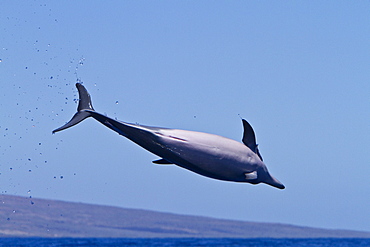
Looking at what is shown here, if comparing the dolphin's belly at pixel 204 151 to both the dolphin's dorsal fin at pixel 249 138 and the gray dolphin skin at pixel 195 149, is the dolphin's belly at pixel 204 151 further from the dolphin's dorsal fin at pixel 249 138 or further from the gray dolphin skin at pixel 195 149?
→ the dolphin's dorsal fin at pixel 249 138

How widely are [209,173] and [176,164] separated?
0.45 meters

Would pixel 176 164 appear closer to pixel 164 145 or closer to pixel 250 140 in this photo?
pixel 164 145

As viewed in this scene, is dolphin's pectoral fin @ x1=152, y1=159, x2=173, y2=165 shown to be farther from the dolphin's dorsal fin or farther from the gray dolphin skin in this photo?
the dolphin's dorsal fin

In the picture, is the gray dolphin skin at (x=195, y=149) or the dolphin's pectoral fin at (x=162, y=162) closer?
the gray dolphin skin at (x=195, y=149)

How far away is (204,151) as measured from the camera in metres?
7.79

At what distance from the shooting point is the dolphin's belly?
7.77 meters

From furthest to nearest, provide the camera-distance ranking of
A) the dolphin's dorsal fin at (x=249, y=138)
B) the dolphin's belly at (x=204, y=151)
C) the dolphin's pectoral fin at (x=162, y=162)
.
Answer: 1. the dolphin's dorsal fin at (x=249, y=138)
2. the dolphin's pectoral fin at (x=162, y=162)
3. the dolphin's belly at (x=204, y=151)

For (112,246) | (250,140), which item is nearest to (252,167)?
(250,140)

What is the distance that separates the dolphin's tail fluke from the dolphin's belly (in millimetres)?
1164

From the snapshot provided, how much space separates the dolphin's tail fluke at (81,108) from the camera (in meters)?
8.37

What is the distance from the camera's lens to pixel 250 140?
8.50 meters

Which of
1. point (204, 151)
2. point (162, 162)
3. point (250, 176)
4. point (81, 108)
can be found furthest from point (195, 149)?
point (81, 108)

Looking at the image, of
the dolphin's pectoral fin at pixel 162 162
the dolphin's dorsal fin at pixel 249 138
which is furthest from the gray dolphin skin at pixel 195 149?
the dolphin's dorsal fin at pixel 249 138

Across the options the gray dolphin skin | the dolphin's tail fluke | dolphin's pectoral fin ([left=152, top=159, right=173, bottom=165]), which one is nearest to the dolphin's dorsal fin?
the gray dolphin skin
